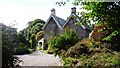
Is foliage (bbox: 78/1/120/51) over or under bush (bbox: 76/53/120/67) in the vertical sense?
over

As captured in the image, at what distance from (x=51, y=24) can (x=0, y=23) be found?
29776 millimetres

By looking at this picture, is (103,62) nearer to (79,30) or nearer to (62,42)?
(62,42)

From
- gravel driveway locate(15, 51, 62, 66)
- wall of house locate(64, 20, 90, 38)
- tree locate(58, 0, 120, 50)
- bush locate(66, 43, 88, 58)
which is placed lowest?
gravel driveway locate(15, 51, 62, 66)

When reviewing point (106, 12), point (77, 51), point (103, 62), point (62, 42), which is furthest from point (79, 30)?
point (106, 12)

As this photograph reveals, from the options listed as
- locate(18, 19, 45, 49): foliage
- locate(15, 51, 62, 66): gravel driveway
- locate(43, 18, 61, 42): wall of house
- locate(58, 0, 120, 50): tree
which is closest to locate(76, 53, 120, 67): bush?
locate(58, 0, 120, 50): tree

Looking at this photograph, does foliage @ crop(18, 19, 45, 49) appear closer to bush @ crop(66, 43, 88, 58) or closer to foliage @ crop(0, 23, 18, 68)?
bush @ crop(66, 43, 88, 58)

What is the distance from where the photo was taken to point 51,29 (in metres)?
39.3

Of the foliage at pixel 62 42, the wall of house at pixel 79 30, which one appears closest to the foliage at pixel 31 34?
the wall of house at pixel 79 30

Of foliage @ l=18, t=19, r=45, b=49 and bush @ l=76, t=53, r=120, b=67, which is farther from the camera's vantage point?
foliage @ l=18, t=19, r=45, b=49

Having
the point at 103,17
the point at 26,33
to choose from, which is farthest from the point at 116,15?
the point at 26,33

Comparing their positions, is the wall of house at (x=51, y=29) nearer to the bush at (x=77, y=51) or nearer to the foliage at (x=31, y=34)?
the foliage at (x=31, y=34)

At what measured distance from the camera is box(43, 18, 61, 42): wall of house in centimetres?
3875

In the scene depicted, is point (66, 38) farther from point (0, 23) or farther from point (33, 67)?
point (0, 23)

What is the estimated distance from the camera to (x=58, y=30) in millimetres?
38781
